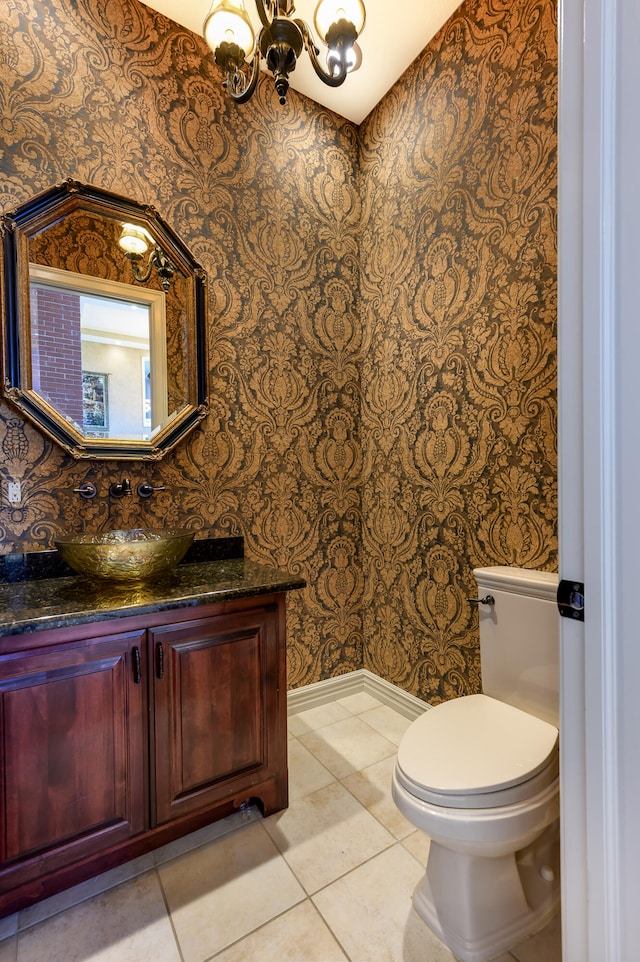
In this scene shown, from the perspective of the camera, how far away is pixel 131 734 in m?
1.31

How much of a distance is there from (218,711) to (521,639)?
1.01 metres

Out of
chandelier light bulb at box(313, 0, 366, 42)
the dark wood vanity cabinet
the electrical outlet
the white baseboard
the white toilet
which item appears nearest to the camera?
the white toilet

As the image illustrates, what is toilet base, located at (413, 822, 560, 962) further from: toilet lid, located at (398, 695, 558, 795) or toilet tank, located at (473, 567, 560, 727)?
toilet tank, located at (473, 567, 560, 727)

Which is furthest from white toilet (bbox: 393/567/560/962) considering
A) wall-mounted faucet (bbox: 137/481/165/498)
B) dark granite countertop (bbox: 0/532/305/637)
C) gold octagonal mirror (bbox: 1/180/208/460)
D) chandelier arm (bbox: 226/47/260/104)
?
chandelier arm (bbox: 226/47/260/104)

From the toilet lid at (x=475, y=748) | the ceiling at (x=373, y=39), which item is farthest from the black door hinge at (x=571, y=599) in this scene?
the ceiling at (x=373, y=39)

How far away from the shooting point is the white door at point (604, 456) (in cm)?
68

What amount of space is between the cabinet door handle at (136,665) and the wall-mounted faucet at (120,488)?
68 cm

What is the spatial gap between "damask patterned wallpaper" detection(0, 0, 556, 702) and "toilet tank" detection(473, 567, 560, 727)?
21 cm

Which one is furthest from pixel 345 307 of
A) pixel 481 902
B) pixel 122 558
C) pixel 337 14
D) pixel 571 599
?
pixel 481 902

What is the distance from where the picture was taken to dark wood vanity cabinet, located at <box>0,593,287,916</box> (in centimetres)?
117

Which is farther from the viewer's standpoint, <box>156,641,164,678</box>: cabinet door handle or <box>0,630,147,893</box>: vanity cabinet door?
<box>156,641,164,678</box>: cabinet door handle

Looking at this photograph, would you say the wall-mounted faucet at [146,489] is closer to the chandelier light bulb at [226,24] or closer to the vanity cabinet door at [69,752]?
the vanity cabinet door at [69,752]

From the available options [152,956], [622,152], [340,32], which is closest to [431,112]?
[340,32]

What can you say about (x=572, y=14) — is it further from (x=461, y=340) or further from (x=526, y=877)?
(x=526, y=877)
